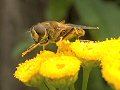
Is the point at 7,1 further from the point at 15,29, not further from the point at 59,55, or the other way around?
the point at 59,55

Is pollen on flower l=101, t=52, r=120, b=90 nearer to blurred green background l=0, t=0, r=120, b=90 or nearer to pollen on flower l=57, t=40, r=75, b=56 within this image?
pollen on flower l=57, t=40, r=75, b=56

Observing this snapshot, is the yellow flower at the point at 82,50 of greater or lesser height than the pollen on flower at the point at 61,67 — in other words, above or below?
above

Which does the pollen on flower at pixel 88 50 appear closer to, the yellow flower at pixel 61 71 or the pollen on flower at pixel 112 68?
the yellow flower at pixel 61 71

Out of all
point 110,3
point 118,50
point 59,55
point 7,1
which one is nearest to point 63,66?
point 59,55

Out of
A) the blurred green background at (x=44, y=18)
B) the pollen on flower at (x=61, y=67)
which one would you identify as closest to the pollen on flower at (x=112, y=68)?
the pollen on flower at (x=61, y=67)

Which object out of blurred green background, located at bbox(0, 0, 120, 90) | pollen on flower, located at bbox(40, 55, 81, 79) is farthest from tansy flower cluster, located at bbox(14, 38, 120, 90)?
blurred green background, located at bbox(0, 0, 120, 90)

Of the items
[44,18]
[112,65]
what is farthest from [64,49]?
[44,18]
